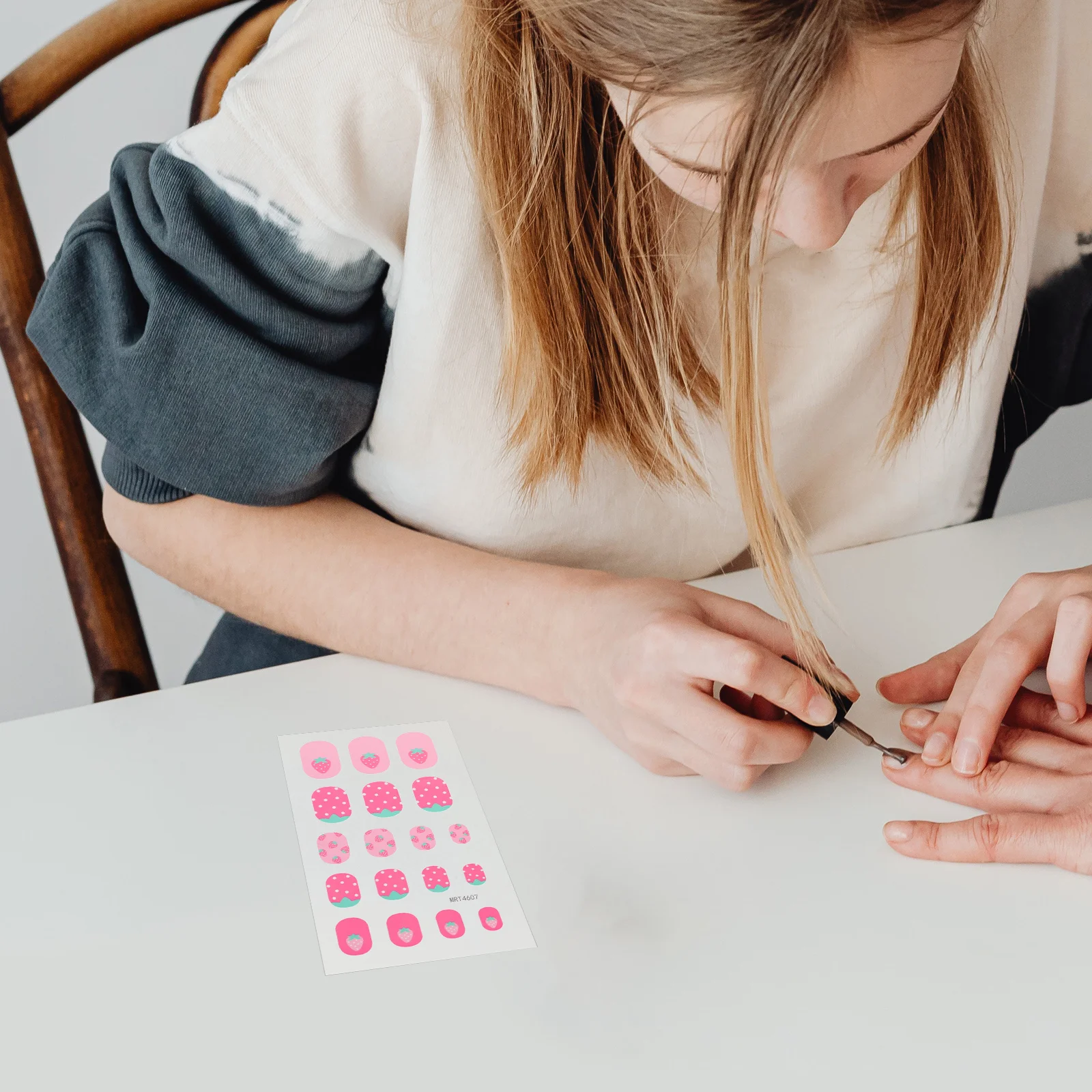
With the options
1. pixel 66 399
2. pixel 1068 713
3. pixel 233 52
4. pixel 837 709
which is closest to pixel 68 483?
pixel 66 399

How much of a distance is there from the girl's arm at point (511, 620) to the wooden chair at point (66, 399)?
62mm

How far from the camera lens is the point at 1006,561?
2.61 ft

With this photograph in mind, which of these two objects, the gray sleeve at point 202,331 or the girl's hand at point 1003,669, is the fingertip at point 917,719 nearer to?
the girl's hand at point 1003,669

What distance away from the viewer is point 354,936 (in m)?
0.49

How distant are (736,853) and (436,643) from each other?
21 centimetres

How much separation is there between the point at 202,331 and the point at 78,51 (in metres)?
0.30

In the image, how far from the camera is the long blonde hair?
1.58 feet

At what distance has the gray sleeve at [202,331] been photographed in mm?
676

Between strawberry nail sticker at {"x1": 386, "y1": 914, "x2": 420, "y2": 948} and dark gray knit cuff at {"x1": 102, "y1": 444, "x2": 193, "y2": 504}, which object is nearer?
strawberry nail sticker at {"x1": 386, "y1": 914, "x2": 420, "y2": 948}

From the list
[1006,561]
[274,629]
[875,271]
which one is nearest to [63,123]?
[274,629]

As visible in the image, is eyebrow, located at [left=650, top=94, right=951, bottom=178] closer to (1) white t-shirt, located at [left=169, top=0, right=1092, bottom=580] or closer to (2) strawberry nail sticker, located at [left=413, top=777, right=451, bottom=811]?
(1) white t-shirt, located at [left=169, top=0, right=1092, bottom=580]

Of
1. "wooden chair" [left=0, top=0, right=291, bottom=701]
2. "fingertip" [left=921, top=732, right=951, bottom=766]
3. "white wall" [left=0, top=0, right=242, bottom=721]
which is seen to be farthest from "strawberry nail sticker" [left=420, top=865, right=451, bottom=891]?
"white wall" [left=0, top=0, right=242, bottom=721]

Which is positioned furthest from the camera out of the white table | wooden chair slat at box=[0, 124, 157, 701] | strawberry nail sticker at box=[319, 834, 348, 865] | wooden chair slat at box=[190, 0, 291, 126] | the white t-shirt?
wooden chair slat at box=[190, 0, 291, 126]

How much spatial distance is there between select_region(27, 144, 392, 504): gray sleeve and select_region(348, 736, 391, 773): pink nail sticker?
7.1 inches
